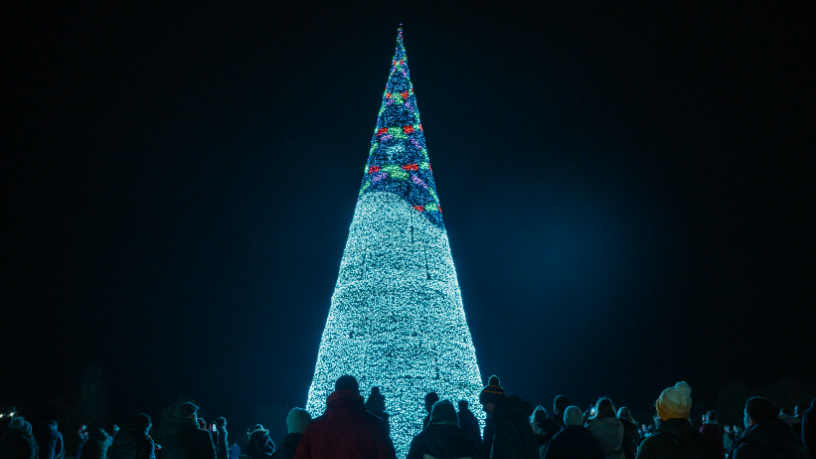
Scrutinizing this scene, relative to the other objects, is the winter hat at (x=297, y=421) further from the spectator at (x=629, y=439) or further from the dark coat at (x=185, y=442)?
the spectator at (x=629, y=439)

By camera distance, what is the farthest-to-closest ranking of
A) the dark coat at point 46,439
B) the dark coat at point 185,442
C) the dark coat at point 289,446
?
the dark coat at point 46,439 < the dark coat at point 185,442 < the dark coat at point 289,446

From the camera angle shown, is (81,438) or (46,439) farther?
(81,438)

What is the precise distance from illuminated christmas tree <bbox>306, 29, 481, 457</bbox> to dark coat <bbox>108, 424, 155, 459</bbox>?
5.62 m

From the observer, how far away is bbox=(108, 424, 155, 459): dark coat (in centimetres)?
562

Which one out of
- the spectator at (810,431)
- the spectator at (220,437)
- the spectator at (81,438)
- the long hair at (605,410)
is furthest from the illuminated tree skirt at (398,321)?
the spectator at (810,431)

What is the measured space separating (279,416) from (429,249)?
88.5ft

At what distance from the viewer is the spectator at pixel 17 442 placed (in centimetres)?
702

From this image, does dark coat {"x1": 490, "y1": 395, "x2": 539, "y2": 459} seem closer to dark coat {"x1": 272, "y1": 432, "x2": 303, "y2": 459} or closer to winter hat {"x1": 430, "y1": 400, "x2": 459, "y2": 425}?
winter hat {"x1": 430, "y1": 400, "x2": 459, "y2": 425}

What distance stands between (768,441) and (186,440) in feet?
16.8

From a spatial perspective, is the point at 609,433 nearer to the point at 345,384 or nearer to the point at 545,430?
the point at 545,430

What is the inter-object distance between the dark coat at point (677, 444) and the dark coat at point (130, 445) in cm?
481

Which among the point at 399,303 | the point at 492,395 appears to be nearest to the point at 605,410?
the point at 492,395

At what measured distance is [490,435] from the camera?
23.0ft

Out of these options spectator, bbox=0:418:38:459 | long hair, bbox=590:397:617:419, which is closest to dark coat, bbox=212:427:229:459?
spectator, bbox=0:418:38:459
